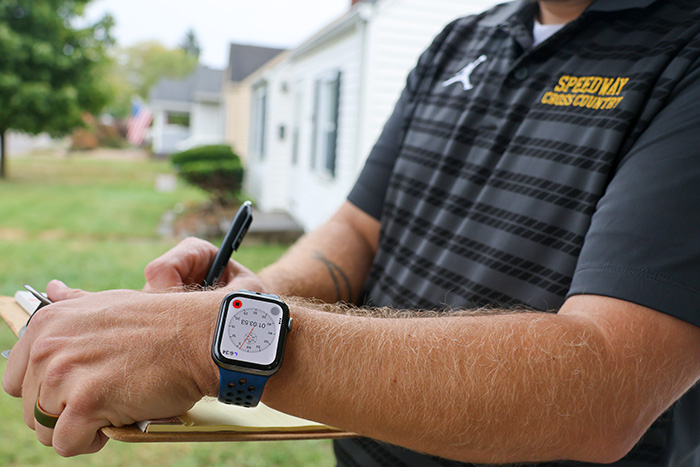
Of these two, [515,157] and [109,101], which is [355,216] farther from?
[109,101]

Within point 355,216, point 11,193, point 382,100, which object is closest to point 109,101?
point 11,193

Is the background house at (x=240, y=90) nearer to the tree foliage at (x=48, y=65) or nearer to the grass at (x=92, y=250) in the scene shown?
the grass at (x=92, y=250)

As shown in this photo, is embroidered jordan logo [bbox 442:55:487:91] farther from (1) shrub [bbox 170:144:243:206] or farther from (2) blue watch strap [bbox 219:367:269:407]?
(1) shrub [bbox 170:144:243:206]

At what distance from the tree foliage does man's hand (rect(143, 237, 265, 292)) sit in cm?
1773

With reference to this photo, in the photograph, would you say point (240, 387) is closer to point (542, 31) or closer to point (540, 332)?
point (540, 332)

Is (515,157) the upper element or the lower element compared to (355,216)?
upper

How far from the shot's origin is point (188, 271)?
1.24 m

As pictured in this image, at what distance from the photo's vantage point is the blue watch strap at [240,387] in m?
0.82

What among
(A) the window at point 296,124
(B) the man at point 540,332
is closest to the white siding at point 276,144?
(A) the window at point 296,124

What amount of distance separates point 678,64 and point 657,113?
0.09 meters

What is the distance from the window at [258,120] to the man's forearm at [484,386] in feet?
45.3

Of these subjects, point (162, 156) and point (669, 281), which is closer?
point (669, 281)

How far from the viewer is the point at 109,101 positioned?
61.9 feet

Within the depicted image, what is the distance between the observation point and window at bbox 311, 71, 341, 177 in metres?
8.29
